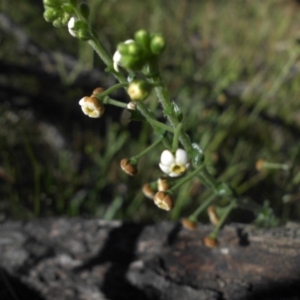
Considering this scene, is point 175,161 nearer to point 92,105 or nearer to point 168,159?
point 168,159

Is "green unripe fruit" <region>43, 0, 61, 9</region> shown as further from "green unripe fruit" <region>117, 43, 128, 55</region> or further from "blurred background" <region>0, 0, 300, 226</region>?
"blurred background" <region>0, 0, 300, 226</region>

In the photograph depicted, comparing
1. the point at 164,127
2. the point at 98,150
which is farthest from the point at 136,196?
the point at 164,127

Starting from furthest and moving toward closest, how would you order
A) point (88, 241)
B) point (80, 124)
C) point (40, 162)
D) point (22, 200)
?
point (80, 124) < point (40, 162) < point (22, 200) < point (88, 241)

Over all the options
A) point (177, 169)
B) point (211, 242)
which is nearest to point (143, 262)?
point (211, 242)

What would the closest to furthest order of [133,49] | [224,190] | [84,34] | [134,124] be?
[133,49], [84,34], [224,190], [134,124]

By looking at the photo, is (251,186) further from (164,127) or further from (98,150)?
(164,127)

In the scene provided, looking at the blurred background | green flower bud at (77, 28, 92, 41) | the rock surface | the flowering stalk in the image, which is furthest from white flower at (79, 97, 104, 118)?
the blurred background

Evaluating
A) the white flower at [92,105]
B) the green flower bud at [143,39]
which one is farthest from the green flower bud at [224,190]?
the green flower bud at [143,39]
